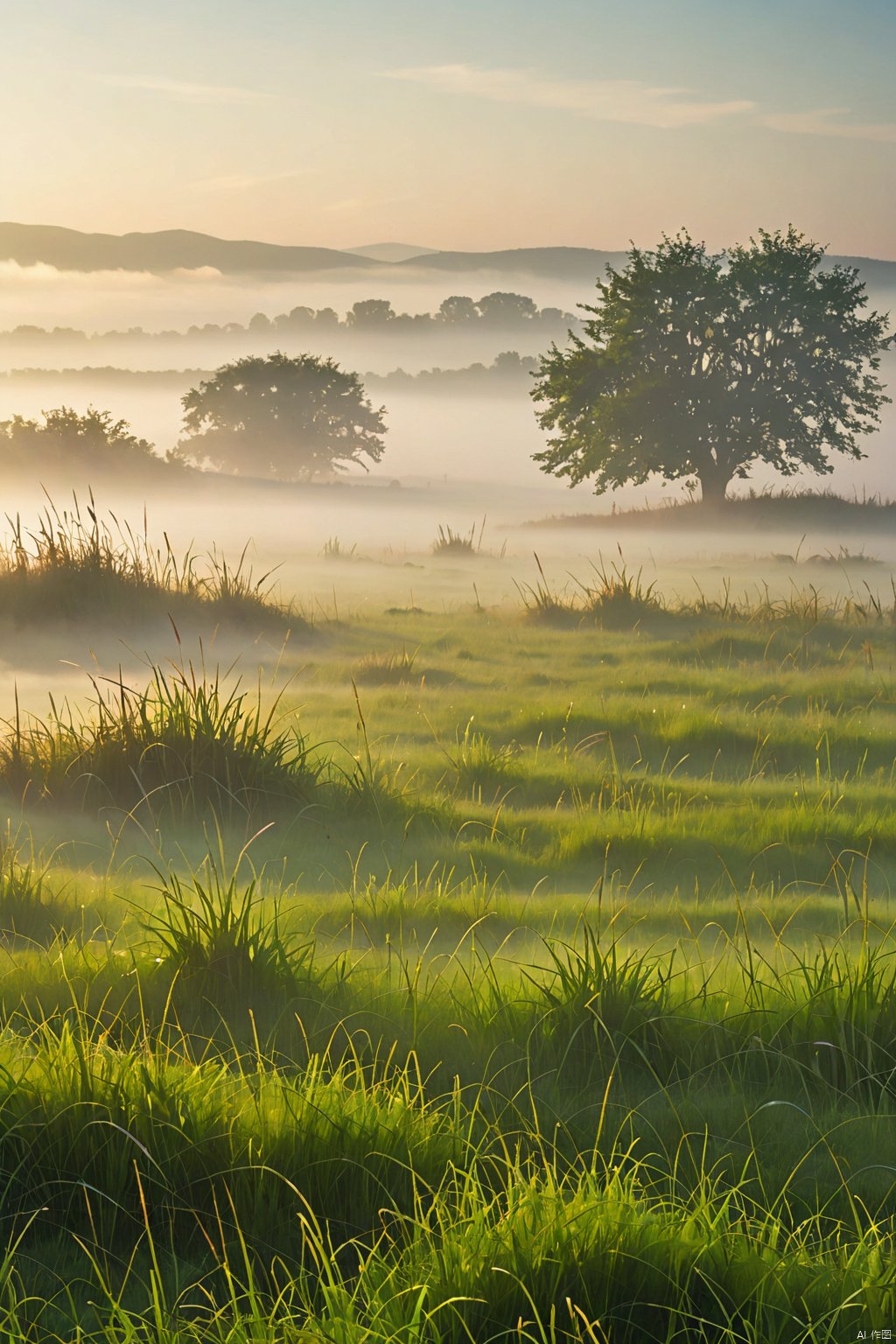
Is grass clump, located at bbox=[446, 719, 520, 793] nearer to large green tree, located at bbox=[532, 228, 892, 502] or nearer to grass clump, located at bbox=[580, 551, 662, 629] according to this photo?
grass clump, located at bbox=[580, 551, 662, 629]

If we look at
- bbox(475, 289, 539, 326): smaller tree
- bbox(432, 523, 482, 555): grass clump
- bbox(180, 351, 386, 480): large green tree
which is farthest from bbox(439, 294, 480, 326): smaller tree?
bbox(432, 523, 482, 555): grass clump

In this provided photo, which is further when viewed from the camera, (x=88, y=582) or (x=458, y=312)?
(x=458, y=312)

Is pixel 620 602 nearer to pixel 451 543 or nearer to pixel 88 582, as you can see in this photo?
pixel 88 582

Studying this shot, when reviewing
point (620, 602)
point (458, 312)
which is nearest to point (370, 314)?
point (458, 312)

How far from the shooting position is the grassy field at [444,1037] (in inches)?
104

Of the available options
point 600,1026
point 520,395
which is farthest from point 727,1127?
point 520,395

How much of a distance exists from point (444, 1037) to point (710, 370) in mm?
33068

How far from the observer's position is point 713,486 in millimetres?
35062

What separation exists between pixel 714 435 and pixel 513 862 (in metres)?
30.3

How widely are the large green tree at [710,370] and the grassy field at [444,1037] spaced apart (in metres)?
25.7

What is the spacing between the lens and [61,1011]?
436cm

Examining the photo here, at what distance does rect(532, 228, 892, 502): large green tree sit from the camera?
33.8m

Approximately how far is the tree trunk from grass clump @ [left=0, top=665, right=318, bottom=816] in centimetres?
2923

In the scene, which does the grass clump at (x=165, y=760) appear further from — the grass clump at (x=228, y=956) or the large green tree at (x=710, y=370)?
the large green tree at (x=710, y=370)
